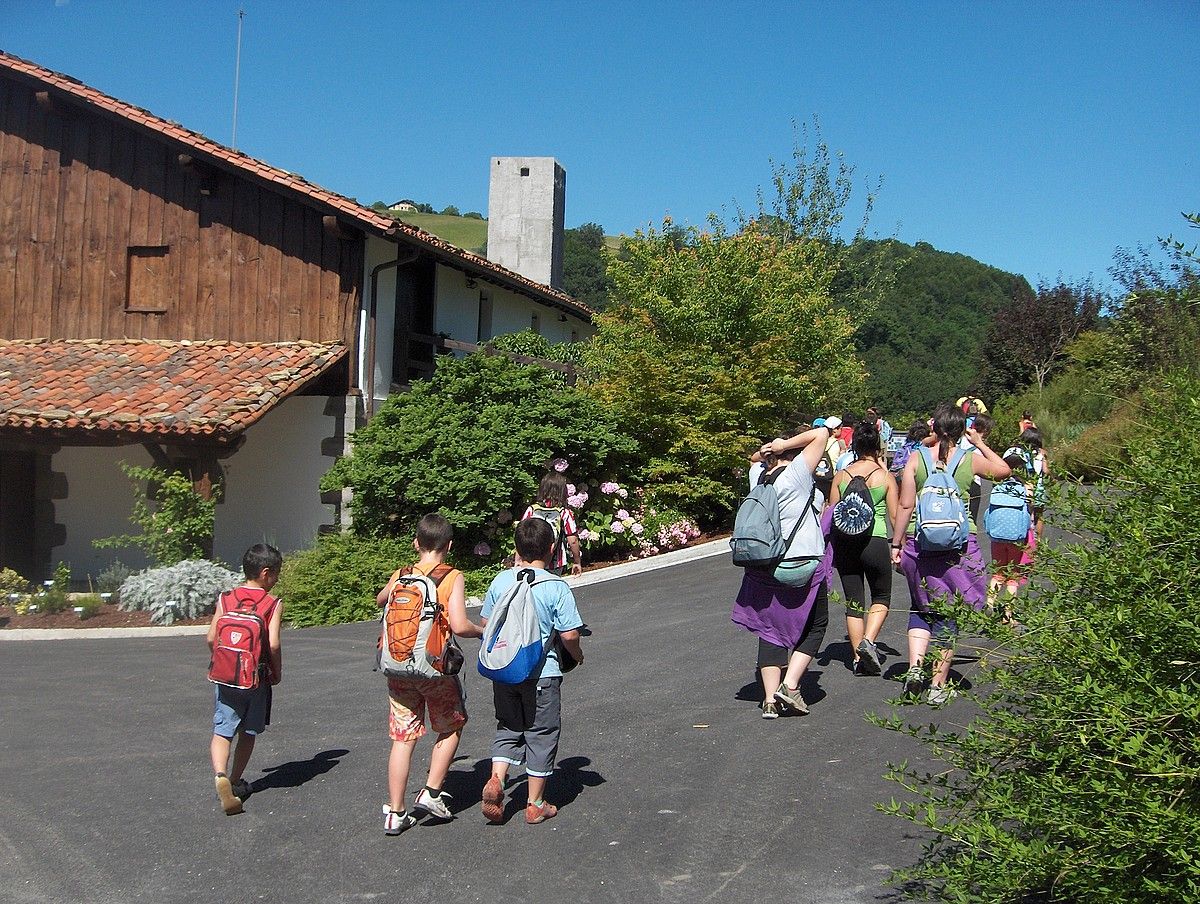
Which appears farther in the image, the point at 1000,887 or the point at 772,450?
the point at 772,450

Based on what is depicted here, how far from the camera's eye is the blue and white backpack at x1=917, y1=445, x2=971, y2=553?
6922 millimetres

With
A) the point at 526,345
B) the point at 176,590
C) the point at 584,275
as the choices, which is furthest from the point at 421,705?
the point at 584,275

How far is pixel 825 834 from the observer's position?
16.2ft

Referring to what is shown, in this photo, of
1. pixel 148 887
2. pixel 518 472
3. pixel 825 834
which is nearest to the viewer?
pixel 148 887

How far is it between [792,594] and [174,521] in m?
9.28

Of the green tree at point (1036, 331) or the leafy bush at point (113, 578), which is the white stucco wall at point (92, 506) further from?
the green tree at point (1036, 331)

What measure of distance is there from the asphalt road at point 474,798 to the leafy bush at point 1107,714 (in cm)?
93

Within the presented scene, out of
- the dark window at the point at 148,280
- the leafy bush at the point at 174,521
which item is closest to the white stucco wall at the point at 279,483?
the leafy bush at the point at 174,521

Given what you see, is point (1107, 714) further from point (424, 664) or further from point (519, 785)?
point (519, 785)

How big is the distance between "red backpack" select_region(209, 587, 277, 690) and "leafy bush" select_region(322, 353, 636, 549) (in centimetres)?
759

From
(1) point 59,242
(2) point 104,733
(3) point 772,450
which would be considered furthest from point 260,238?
(3) point 772,450

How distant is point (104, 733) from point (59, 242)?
12.5 metres

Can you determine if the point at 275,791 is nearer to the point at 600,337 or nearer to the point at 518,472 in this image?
the point at 518,472

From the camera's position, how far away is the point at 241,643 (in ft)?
18.3
